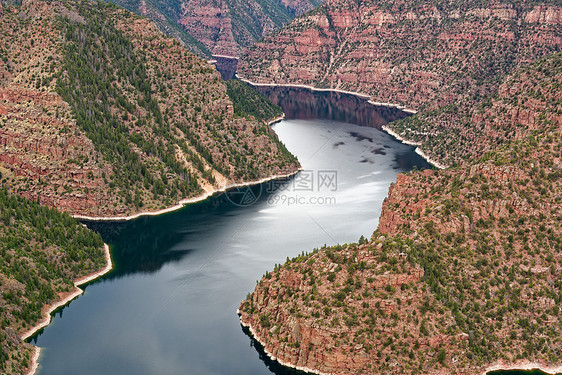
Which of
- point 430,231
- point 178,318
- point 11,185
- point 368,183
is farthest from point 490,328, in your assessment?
point 11,185

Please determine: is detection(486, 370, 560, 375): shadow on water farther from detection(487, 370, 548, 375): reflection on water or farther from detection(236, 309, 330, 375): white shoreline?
detection(236, 309, 330, 375): white shoreline

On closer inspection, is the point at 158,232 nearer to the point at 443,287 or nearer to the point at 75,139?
the point at 75,139

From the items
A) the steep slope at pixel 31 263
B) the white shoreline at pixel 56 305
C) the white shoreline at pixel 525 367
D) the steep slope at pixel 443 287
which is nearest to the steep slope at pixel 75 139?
the steep slope at pixel 31 263

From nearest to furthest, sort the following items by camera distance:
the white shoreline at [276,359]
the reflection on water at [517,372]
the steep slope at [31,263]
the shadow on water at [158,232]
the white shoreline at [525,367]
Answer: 1. the reflection on water at [517,372]
2. the white shoreline at [525,367]
3. the white shoreline at [276,359]
4. the steep slope at [31,263]
5. the shadow on water at [158,232]

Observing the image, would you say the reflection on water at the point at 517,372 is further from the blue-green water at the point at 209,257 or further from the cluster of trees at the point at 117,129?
the cluster of trees at the point at 117,129

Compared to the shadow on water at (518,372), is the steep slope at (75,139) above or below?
above

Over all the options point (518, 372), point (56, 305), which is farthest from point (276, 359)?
point (56, 305)

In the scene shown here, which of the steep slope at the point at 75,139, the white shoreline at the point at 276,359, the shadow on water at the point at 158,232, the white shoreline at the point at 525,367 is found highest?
the steep slope at the point at 75,139

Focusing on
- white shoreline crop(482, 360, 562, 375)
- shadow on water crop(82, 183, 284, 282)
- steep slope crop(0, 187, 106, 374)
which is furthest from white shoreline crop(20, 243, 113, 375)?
white shoreline crop(482, 360, 562, 375)
